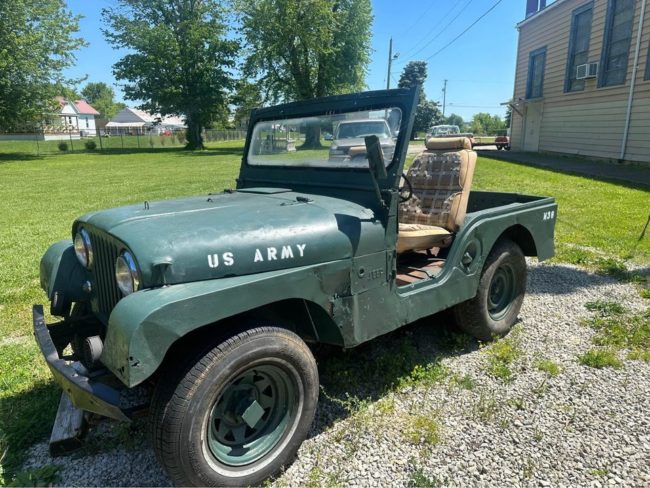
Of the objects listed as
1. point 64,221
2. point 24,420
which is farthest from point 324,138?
point 64,221

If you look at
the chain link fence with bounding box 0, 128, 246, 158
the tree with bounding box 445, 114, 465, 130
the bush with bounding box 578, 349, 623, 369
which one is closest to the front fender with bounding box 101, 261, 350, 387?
the bush with bounding box 578, 349, 623, 369

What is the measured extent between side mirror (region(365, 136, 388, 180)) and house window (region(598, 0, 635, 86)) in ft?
49.3

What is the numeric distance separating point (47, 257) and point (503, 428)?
9.39 ft

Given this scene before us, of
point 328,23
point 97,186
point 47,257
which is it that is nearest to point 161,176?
point 97,186

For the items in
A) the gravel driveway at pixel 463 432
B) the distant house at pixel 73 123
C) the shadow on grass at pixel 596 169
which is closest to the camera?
the gravel driveway at pixel 463 432

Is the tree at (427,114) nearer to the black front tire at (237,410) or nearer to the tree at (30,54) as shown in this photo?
the tree at (30,54)

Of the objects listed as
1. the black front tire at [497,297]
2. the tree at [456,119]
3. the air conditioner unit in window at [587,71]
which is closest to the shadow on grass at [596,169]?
the air conditioner unit in window at [587,71]

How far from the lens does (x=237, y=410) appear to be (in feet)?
7.41

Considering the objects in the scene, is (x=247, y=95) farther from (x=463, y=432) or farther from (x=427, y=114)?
(x=463, y=432)

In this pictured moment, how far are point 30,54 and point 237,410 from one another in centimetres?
3010

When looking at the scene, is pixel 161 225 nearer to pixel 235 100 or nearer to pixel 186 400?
pixel 186 400

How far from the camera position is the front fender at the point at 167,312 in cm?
186

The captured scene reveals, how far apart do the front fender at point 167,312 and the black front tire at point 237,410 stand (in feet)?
0.51

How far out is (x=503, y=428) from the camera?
270cm
